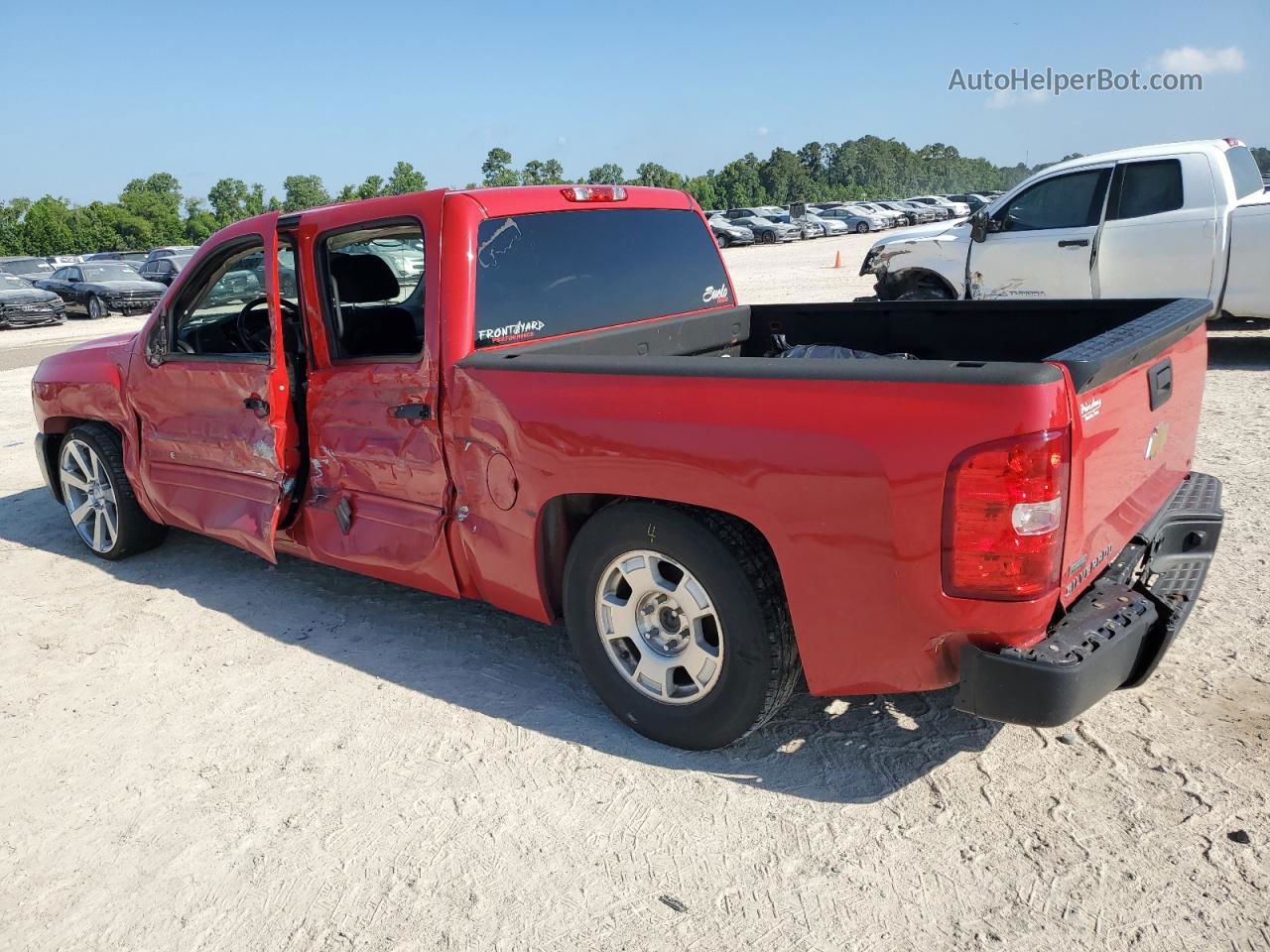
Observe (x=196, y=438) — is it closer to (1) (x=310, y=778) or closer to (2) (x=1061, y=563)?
(1) (x=310, y=778)

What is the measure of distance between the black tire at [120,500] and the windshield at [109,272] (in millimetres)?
23869

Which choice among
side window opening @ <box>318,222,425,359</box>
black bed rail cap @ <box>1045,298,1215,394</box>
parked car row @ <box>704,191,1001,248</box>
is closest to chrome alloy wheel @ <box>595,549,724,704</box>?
black bed rail cap @ <box>1045,298,1215,394</box>

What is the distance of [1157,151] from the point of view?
9031 millimetres

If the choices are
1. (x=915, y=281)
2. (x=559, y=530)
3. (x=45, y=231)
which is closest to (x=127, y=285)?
(x=915, y=281)

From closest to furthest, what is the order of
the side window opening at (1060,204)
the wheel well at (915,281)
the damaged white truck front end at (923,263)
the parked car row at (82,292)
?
1. the side window opening at (1060,204)
2. the damaged white truck front end at (923,263)
3. the wheel well at (915,281)
4. the parked car row at (82,292)

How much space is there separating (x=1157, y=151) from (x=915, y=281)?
2.67 m

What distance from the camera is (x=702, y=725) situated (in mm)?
3125

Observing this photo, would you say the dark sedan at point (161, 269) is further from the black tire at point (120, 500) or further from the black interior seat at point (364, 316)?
the black interior seat at point (364, 316)

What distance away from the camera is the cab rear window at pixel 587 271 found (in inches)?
146

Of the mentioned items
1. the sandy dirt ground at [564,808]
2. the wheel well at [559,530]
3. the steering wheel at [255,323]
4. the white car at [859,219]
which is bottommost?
the sandy dirt ground at [564,808]

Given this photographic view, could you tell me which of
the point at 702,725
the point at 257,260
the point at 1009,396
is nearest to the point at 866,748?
the point at 702,725

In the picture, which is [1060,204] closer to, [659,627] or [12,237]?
[659,627]

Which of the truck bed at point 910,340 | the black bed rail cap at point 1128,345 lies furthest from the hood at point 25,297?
the black bed rail cap at point 1128,345

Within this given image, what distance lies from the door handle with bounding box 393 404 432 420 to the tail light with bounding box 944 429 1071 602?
2008 millimetres
